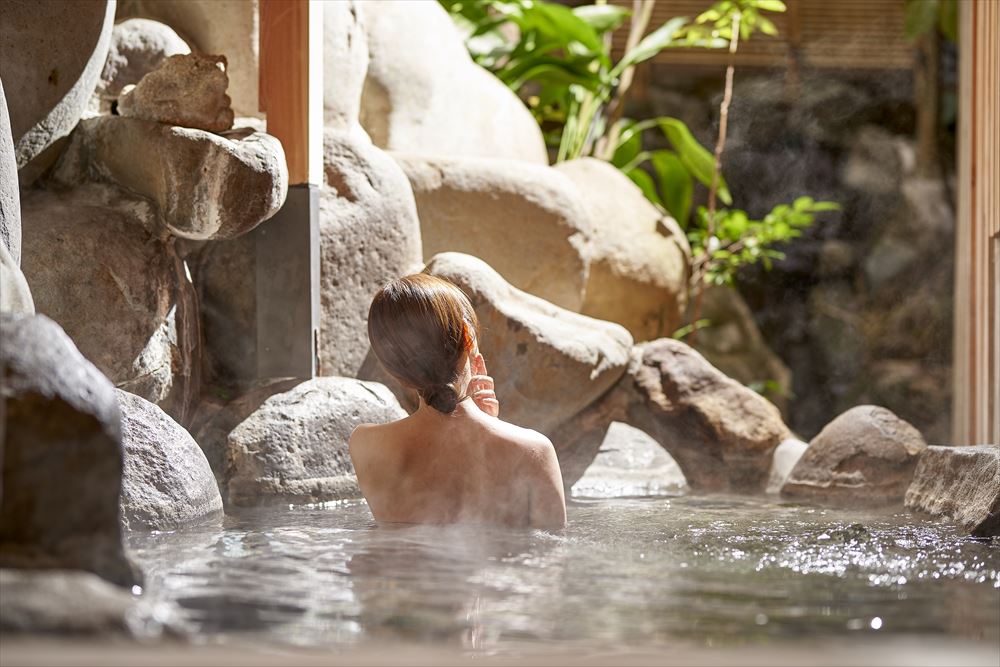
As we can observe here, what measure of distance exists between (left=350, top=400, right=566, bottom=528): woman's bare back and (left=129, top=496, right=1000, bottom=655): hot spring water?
10 cm

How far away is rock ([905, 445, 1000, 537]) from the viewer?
2.90 m

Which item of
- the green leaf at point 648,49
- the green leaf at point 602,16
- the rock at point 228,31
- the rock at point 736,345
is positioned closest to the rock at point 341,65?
the rock at point 228,31

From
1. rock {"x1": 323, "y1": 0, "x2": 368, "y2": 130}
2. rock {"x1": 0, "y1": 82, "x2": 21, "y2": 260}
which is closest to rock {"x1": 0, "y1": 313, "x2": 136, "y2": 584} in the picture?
rock {"x1": 0, "y1": 82, "x2": 21, "y2": 260}

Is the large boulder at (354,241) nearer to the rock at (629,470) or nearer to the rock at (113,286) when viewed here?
the rock at (113,286)

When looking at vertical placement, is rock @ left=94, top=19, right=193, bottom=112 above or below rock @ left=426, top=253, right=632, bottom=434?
above

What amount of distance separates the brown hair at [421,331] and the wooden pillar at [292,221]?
1.53 meters

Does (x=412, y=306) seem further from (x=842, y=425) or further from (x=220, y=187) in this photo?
(x=842, y=425)

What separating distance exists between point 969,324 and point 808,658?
4624 mm

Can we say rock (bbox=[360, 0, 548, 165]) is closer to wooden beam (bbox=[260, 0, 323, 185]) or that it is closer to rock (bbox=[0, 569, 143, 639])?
wooden beam (bbox=[260, 0, 323, 185])

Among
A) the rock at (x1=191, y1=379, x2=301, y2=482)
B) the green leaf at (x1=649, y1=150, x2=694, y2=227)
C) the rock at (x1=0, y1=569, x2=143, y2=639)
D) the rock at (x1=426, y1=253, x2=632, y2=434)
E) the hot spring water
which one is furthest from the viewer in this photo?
the green leaf at (x1=649, y1=150, x2=694, y2=227)

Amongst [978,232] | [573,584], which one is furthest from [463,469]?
[978,232]

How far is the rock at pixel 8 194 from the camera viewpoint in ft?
9.96

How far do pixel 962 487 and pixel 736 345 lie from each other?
6.26 meters

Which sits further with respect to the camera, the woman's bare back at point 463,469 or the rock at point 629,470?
the rock at point 629,470
